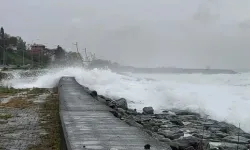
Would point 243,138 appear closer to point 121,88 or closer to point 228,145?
point 228,145

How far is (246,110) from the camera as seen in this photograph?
1828 centimetres

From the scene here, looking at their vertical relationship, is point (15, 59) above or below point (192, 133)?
above

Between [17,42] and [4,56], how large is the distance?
99.0ft

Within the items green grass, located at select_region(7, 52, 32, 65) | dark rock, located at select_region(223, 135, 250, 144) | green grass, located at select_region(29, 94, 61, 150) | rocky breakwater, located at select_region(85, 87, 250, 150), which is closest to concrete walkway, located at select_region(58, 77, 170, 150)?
green grass, located at select_region(29, 94, 61, 150)

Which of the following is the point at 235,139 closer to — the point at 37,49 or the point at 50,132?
the point at 50,132

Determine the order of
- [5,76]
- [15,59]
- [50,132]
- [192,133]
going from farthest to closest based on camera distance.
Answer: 1. [15,59]
2. [5,76]
3. [192,133]
4. [50,132]

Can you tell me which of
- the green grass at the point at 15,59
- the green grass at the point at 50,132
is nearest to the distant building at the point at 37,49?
the green grass at the point at 15,59

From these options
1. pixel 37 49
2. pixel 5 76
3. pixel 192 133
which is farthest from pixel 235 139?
pixel 37 49

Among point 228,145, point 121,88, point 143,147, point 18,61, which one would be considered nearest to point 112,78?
point 121,88

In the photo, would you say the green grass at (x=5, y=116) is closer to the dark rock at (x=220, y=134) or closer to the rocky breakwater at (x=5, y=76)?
the dark rock at (x=220, y=134)

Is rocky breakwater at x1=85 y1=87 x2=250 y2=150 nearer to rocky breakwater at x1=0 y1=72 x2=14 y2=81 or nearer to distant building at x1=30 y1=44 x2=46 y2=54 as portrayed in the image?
rocky breakwater at x1=0 y1=72 x2=14 y2=81

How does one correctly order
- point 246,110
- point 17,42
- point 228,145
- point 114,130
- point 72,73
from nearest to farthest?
point 114,130 < point 228,145 < point 246,110 < point 72,73 < point 17,42

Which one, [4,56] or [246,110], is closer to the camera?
[246,110]

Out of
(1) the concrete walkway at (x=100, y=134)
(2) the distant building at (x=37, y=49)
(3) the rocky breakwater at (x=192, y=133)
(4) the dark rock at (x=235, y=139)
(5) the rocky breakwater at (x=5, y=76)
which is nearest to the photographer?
(1) the concrete walkway at (x=100, y=134)
